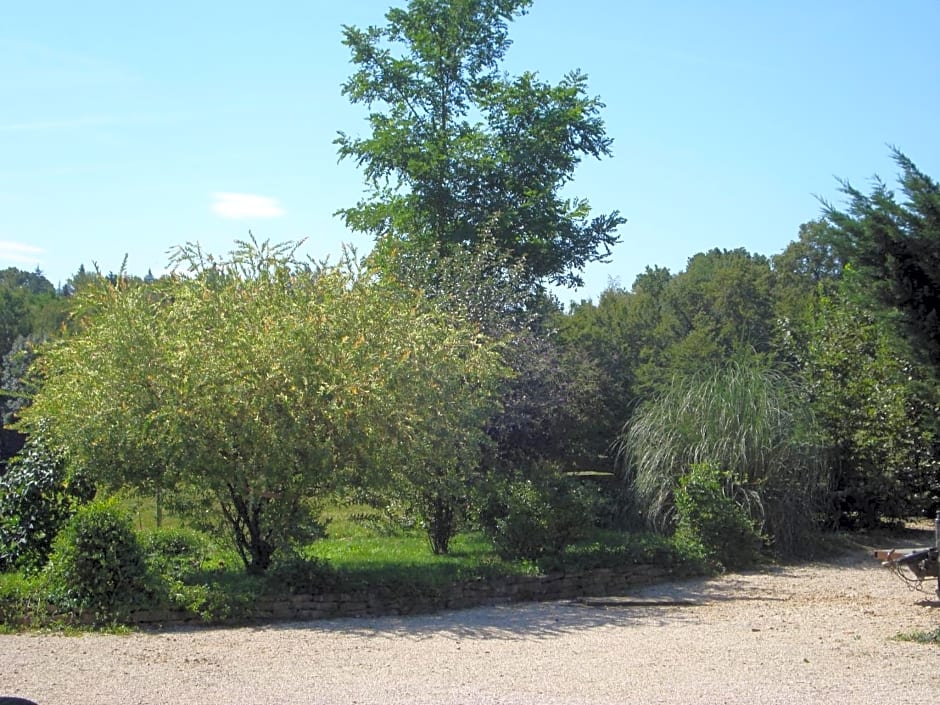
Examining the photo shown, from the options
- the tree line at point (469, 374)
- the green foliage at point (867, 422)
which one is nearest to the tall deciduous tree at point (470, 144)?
the tree line at point (469, 374)

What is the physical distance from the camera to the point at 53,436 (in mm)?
10492

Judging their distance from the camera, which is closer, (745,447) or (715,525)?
(715,525)

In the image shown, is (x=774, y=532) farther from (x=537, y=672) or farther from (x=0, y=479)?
(x=0, y=479)

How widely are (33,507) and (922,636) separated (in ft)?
30.2

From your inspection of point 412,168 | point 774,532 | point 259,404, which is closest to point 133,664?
point 259,404

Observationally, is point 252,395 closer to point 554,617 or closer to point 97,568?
point 97,568

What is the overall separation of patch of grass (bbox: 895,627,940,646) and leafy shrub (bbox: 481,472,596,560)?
13.6 feet

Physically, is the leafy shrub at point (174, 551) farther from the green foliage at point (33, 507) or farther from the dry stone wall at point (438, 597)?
the dry stone wall at point (438, 597)

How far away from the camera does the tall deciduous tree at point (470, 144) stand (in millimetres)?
21406

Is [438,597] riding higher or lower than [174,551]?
lower

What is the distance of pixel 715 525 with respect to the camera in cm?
1355

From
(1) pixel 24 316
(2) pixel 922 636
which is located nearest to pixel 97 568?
(2) pixel 922 636

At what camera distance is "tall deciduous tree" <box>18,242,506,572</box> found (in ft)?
32.9

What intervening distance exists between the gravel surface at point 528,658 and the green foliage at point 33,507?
2121 mm
